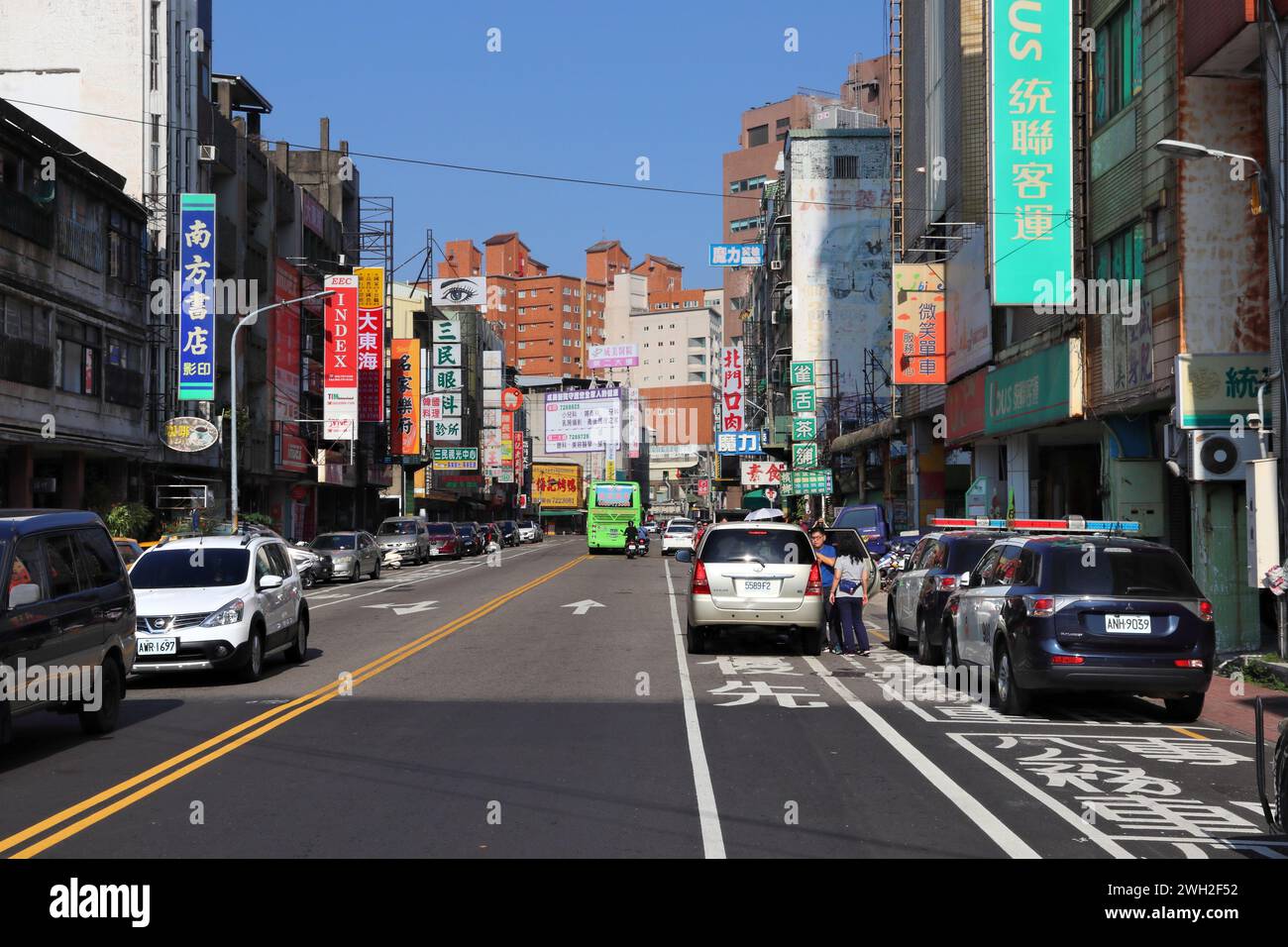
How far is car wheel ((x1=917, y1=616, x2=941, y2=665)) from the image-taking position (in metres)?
18.2

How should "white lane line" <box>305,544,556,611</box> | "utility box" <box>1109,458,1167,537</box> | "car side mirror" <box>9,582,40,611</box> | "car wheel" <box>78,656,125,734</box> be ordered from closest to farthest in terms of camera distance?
1. "car side mirror" <box>9,582,40,611</box>
2. "car wheel" <box>78,656,125,734</box>
3. "utility box" <box>1109,458,1167,537</box>
4. "white lane line" <box>305,544,556,611</box>

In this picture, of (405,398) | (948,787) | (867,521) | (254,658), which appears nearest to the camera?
(948,787)

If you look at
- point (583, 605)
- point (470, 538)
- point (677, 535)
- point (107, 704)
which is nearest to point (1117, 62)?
point (583, 605)

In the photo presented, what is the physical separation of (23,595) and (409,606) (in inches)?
731

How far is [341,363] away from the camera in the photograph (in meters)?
57.6

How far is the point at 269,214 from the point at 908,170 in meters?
26.6

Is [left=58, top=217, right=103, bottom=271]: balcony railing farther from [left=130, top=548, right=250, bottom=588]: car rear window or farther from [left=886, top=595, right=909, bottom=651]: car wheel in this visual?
[left=886, top=595, right=909, bottom=651]: car wheel

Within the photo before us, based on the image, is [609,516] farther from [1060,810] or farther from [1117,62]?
[1060,810]

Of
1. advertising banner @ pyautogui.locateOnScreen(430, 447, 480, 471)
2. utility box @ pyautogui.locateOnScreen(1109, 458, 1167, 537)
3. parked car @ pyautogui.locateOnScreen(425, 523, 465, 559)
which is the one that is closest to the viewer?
utility box @ pyautogui.locateOnScreen(1109, 458, 1167, 537)

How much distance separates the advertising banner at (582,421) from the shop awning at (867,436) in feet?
132

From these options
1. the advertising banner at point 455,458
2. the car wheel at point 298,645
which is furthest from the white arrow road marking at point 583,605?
the advertising banner at point 455,458

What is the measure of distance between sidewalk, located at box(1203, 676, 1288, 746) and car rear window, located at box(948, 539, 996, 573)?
11.1 ft

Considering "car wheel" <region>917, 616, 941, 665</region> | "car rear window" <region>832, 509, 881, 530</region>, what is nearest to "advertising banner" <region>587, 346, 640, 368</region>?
"car rear window" <region>832, 509, 881, 530</region>
